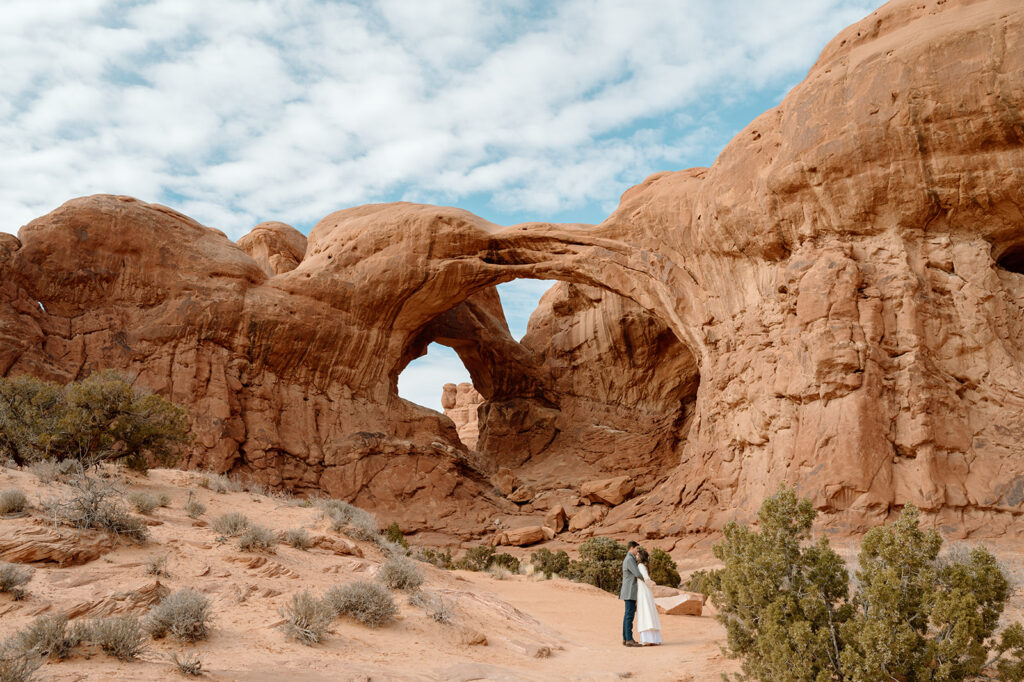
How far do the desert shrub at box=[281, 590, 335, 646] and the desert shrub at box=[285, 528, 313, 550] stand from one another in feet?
8.03

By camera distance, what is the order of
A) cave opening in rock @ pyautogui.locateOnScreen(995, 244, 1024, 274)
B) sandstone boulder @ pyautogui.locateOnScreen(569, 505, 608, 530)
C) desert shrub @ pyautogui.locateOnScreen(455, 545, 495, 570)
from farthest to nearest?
sandstone boulder @ pyautogui.locateOnScreen(569, 505, 608, 530) → desert shrub @ pyautogui.locateOnScreen(455, 545, 495, 570) → cave opening in rock @ pyautogui.locateOnScreen(995, 244, 1024, 274)

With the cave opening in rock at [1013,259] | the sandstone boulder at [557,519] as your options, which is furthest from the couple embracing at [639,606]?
the sandstone boulder at [557,519]

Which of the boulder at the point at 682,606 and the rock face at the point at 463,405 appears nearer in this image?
the boulder at the point at 682,606

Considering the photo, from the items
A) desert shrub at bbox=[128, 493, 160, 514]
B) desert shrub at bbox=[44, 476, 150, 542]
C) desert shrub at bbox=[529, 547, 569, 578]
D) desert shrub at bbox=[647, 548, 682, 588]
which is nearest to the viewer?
desert shrub at bbox=[44, 476, 150, 542]

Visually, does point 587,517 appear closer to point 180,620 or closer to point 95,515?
point 95,515

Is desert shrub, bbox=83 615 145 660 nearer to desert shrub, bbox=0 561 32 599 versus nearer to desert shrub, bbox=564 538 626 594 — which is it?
desert shrub, bbox=0 561 32 599

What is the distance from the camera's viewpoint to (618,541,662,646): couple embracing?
8.18m

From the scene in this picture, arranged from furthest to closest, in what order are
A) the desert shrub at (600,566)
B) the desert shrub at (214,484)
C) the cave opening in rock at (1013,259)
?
the cave opening in rock at (1013,259), the desert shrub at (600,566), the desert shrub at (214,484)

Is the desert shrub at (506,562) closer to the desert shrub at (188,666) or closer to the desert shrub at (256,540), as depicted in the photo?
the desert shrub at (256,540)

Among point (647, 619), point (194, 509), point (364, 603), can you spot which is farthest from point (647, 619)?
point (194, 509)

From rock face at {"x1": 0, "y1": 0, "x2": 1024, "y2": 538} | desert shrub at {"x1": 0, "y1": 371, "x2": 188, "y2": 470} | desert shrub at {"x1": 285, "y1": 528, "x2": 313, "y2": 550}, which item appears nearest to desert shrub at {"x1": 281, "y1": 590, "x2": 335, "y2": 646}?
desert shrub at {"x1": 285, "y1": 528, "x2": 313, "y2": 550}

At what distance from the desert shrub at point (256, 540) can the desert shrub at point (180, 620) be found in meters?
2.38

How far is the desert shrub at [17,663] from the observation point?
3.92 meters

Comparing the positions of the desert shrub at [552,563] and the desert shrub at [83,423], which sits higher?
the desert shrub at [83,423]
